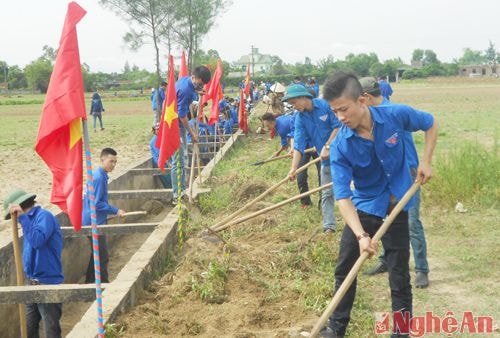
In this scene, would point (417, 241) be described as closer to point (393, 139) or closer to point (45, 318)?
point (393, 139)

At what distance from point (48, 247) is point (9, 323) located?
4.88 feet

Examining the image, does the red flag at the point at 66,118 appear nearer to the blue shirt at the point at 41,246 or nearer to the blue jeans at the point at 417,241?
the blue shirt at the point at 41,246

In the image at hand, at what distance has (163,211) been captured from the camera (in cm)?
988

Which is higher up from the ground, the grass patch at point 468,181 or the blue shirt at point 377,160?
the blue shirt at point 377,160

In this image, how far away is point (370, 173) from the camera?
3.56 m

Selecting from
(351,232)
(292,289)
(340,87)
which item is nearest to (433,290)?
(292,289)

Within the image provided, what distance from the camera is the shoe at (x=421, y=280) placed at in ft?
15.6

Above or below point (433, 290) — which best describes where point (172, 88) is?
above

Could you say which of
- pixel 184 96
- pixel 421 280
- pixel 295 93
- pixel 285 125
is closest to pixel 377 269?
pixel 421 280

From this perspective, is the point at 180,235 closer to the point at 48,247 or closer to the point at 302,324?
the point at 48,247

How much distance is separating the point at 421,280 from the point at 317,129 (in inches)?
88.1

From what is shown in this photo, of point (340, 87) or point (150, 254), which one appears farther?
point (150, 254)

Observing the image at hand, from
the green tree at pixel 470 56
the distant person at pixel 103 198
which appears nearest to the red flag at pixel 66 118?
the distant person at pixel 103 198

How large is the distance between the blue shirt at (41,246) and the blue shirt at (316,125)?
9.38ft
